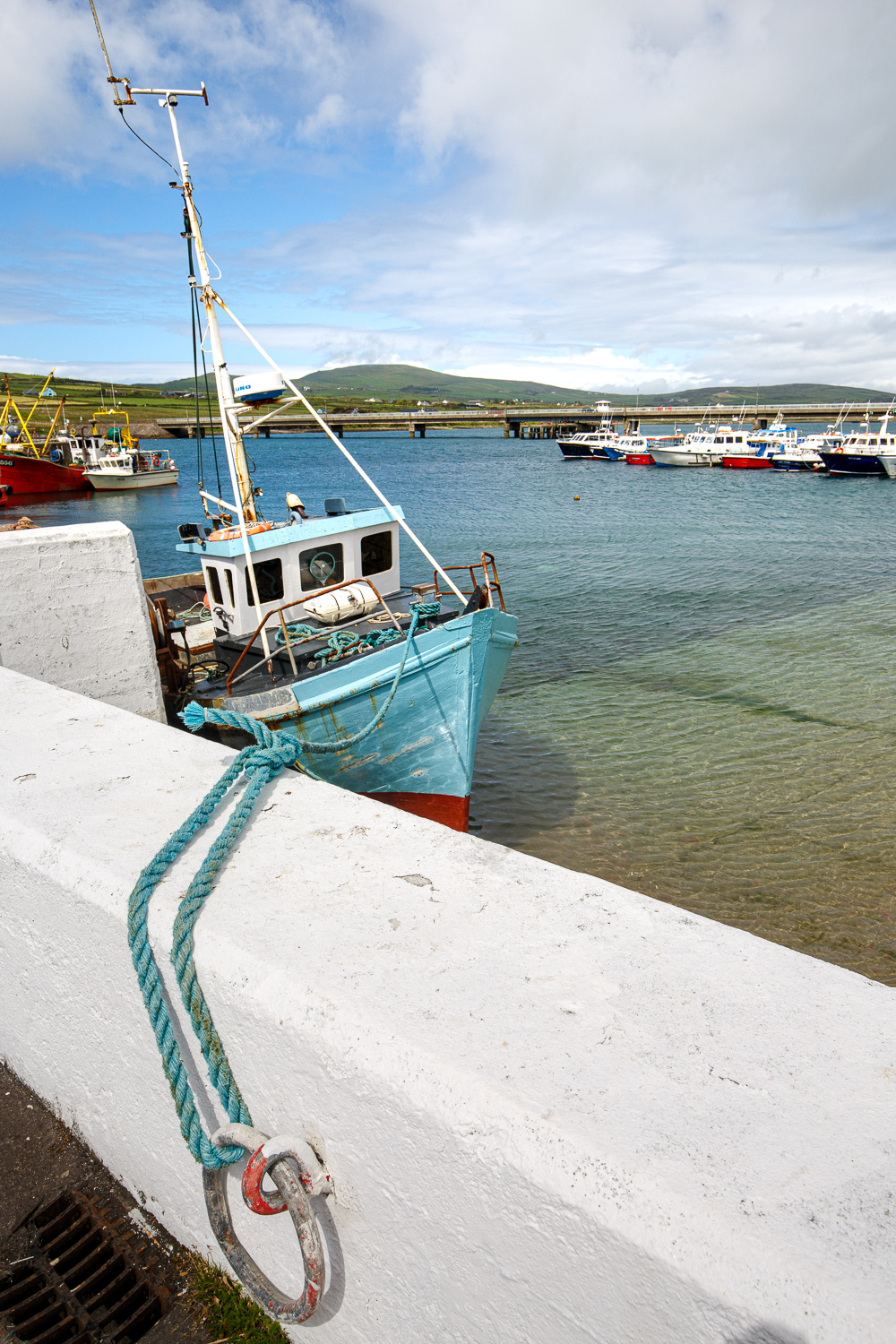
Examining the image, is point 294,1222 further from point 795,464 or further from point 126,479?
point 795,464

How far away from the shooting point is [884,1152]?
49.8 inches

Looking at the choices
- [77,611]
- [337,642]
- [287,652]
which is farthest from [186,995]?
[287,652]

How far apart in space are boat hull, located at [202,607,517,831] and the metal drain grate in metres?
5.34

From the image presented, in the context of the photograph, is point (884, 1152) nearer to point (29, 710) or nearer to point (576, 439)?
point (29, 710)

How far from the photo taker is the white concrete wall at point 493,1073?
118 centimetres

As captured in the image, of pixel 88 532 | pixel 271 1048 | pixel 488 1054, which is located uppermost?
pixel 88 532

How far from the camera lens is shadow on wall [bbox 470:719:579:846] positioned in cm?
934

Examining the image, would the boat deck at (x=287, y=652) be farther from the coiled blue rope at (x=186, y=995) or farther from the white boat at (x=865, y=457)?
the white boat at (x=865, y=457)

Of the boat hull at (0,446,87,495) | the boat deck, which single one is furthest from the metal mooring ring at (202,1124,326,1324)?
the boat hull at (0,446,87,495)

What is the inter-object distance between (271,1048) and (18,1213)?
1424mm

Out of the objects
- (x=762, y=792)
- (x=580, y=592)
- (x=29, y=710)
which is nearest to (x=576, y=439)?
(x=580, y=592)

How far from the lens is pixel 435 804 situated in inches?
337

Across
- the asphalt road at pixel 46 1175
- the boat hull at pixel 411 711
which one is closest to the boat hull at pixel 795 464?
the boat hull at pixel 411 711

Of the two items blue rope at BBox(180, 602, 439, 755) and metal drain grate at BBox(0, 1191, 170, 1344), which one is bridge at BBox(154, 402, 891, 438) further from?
metal drain grate at BBox(0, 1191, 170, 1344)
